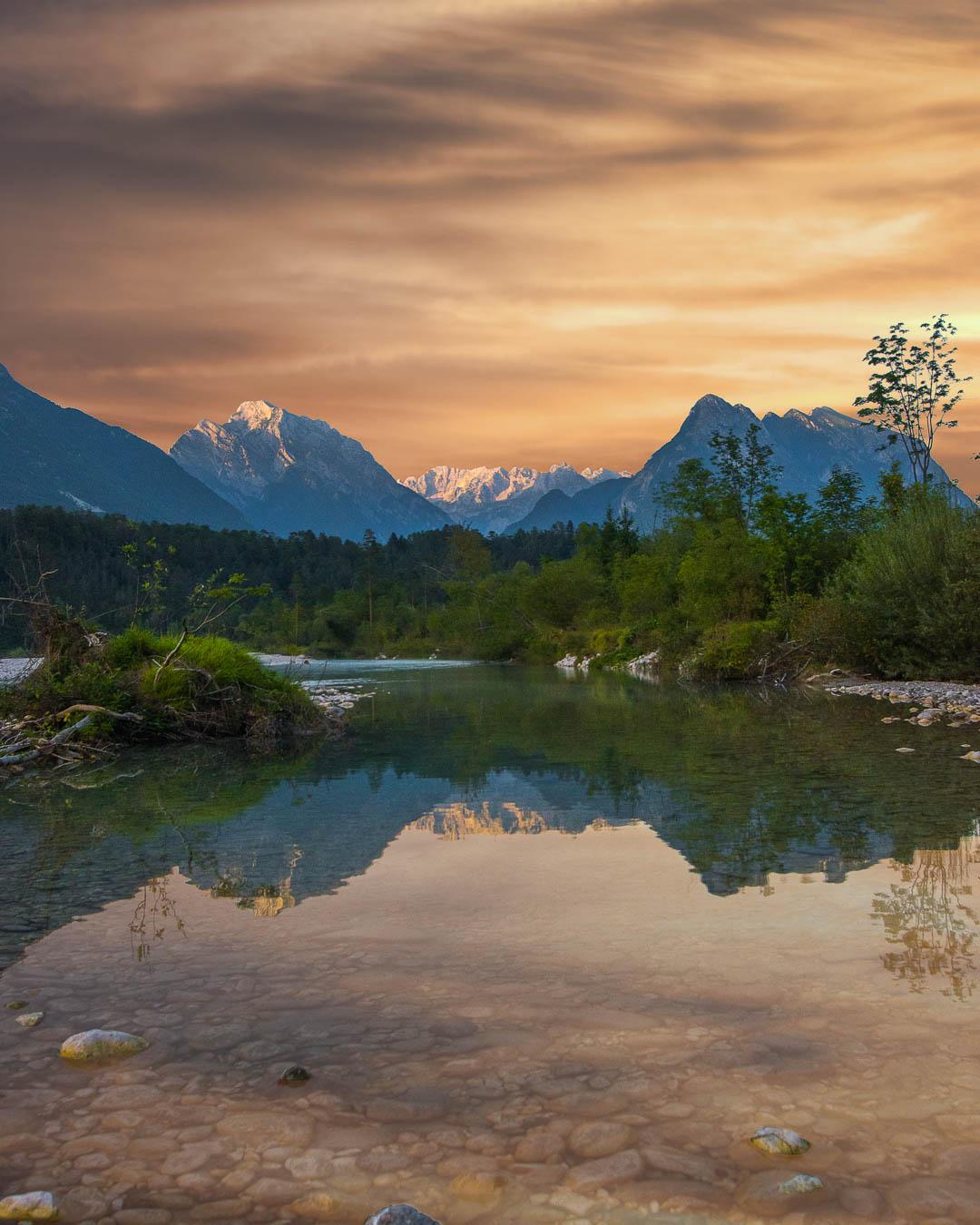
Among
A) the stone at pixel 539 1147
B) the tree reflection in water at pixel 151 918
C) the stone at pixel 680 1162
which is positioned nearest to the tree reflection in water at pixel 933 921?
the stone at pixel 680 1162

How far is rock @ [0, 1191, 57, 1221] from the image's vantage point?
2896mm

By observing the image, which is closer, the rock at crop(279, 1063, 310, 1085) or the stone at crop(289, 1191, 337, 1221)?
the stone at crop(289, 1191, 337, 1221)

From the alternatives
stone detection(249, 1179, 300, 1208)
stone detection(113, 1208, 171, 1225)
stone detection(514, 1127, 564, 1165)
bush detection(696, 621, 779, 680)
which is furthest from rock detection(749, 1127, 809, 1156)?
bush detection(696, 621, 779, 680)

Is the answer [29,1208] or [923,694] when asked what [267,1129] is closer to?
[29,1208]

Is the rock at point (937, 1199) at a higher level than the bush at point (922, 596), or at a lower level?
lower

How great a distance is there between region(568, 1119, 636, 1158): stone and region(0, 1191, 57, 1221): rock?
1759 mm

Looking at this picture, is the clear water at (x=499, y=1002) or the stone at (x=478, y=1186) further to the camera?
the clear water at (x=499, y=1002)

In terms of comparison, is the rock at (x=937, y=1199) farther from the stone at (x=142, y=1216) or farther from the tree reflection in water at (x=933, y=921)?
the stone at (x=142, y=1216)

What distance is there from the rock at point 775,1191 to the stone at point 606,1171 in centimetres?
36

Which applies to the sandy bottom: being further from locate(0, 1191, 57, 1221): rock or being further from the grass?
the grass

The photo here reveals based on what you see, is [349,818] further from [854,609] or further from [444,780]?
[854,609]

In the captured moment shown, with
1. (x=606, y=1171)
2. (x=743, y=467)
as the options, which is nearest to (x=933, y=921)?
(x=606, y=1171)

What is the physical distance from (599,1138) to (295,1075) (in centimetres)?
134

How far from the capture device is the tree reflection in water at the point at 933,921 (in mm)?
4820
